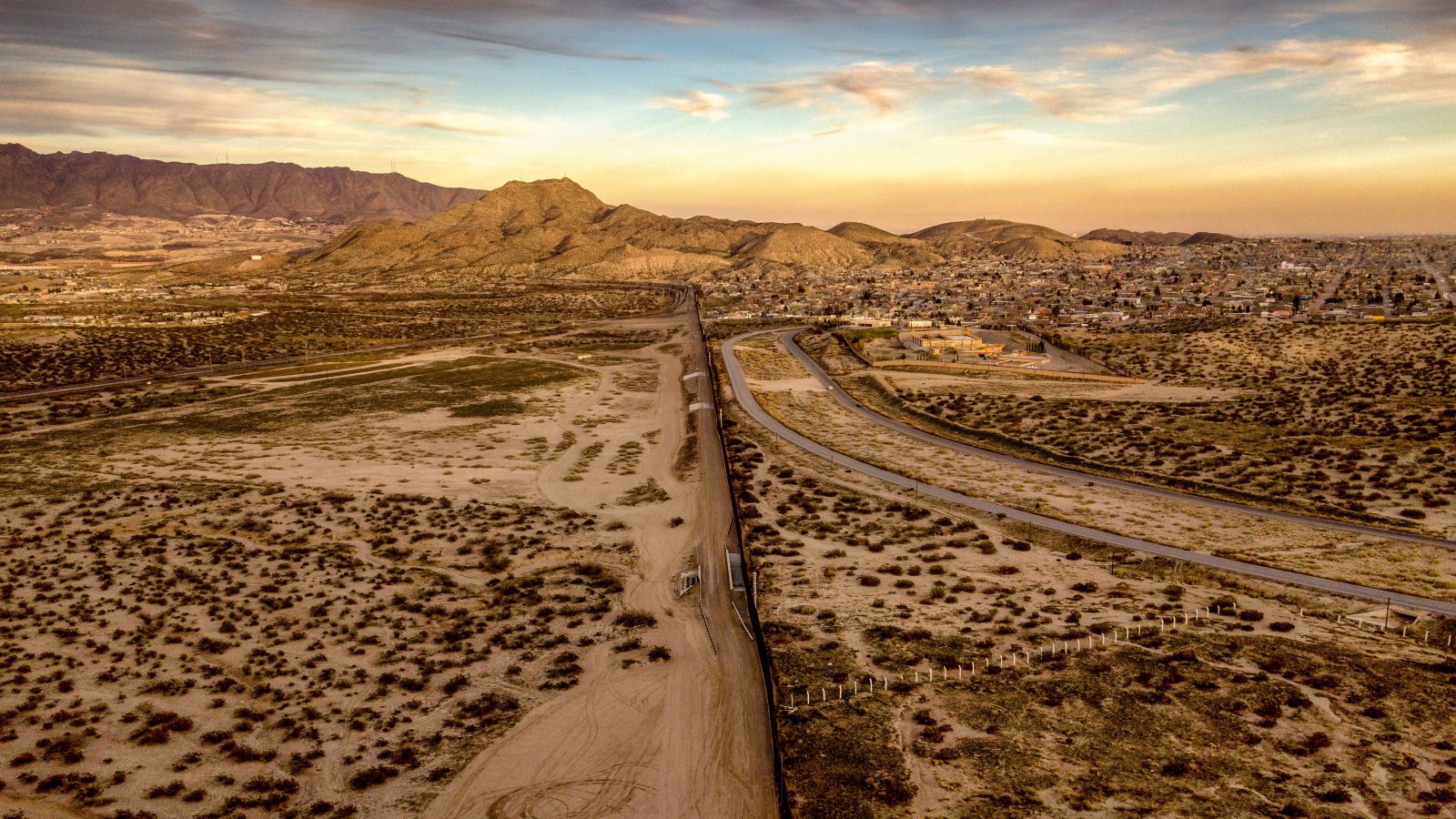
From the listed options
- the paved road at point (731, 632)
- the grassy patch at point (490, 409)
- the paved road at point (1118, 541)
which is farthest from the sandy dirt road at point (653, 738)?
the grassy patch at point (490, 409)

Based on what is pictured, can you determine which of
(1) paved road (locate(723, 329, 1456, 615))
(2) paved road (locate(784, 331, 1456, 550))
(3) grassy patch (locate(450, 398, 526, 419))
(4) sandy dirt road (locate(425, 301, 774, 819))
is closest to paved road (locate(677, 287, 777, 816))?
(4) sandy dirt road (locate(425, 301, 774, 819))

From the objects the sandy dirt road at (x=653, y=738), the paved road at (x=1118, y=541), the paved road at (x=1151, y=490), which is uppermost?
the paved road at (x=1151, y=490)

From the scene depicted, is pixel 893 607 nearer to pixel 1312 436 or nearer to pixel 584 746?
pixel 584 746

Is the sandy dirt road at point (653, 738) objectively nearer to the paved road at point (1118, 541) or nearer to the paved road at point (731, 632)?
the paved road at point (731, 632)

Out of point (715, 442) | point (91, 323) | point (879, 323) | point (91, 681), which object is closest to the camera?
point (91, 681)

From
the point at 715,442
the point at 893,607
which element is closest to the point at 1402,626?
the point at 893,607

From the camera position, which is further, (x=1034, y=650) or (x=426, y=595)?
(x=426, y=595)

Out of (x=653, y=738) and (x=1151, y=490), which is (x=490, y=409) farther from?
(x=653, y=738)

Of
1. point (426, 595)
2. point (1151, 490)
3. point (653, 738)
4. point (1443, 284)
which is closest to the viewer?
point (653, 738)

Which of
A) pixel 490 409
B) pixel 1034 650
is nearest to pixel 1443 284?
pixel 490 409
